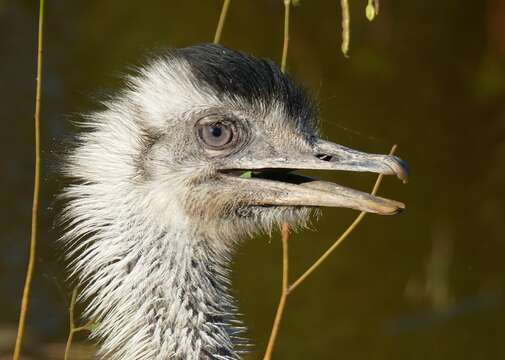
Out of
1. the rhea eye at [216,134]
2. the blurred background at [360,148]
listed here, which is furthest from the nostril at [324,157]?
the blurred background at [360,148]

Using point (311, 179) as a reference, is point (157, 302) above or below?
below

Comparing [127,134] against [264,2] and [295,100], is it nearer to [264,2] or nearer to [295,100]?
[295,100]

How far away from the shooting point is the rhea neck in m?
4.00

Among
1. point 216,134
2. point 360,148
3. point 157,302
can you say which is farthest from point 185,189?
point 360,148

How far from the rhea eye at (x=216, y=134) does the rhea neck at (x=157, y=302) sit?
0.30 metres

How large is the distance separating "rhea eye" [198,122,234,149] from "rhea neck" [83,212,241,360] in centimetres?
30

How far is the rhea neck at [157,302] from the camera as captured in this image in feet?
13.1

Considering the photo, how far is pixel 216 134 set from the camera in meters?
4.19

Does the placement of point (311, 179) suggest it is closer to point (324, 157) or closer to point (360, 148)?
point (324, 157)

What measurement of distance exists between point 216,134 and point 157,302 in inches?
22.6

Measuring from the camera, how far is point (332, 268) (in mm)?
8008

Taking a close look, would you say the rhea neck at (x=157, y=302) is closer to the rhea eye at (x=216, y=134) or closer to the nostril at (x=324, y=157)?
the rhea eye at (x=216, y=134)

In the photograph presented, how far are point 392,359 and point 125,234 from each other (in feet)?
12.0

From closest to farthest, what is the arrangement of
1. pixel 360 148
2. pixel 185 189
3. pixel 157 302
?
1. pixel 157 302
2. pixel 185 189
3. pixel 360 148
